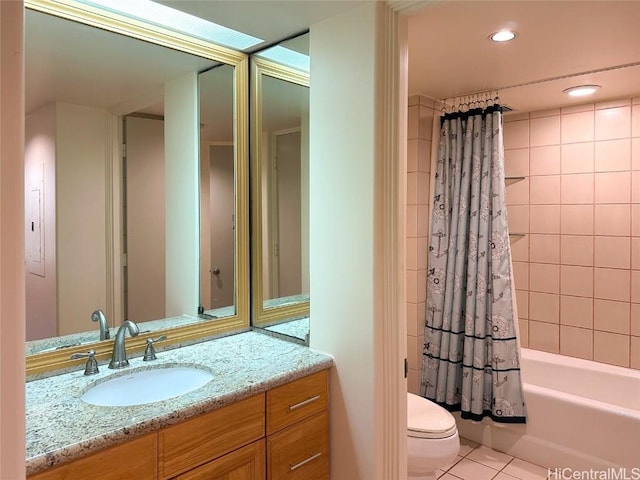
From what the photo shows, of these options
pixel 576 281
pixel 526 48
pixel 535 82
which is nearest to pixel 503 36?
pixel 526 48

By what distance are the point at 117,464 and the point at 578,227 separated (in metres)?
3.05

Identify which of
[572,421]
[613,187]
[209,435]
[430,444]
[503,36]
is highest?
[503,36]

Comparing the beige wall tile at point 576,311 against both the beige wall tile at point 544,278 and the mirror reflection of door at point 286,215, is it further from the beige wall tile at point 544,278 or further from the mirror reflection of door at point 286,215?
the mirror reflection of door at point 286,215

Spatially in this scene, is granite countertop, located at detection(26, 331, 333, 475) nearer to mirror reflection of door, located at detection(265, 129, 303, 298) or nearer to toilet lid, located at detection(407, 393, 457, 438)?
mirror reflection of door, located at detection(265, 129, 303, 298)

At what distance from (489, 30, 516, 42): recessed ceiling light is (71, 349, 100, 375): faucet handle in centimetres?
202

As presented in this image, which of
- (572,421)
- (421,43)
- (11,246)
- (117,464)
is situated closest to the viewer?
(11,246)

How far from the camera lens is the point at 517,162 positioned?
3287 mm

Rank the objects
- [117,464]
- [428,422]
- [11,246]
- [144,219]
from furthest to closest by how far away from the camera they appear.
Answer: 1. [428,422]
2. [144,219]
3. [117,464]
4. [11,246]

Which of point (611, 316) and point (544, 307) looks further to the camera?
point (544, 307)

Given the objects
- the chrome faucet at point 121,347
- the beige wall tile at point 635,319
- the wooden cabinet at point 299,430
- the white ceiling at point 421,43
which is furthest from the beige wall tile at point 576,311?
the chrome faucet at point 121,347

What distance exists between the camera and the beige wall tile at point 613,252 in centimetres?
286

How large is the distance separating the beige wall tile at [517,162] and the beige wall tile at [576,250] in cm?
56

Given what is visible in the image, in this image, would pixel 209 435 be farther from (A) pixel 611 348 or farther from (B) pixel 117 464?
(A) pixel 611 348

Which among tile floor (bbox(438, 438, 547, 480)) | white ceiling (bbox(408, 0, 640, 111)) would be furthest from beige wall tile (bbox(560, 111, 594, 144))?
tile floor (bbox(438, 438, 547, 480))
